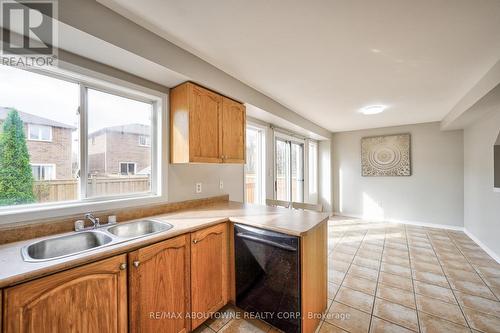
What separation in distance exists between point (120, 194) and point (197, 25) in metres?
1.57

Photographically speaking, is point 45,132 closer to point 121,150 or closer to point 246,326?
point 121,150

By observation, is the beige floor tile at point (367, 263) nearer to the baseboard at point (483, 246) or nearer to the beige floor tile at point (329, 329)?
the beige floor tile at point (329, 329)

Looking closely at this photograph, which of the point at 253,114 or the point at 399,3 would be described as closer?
the point at 399,3

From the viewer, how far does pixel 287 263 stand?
1.54 meters

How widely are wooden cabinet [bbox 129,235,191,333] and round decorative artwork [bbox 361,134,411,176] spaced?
4.93m

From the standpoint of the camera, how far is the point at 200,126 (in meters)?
2.02

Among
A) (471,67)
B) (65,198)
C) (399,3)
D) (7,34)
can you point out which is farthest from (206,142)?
(471,67)

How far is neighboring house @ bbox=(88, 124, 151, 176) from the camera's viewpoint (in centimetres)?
179

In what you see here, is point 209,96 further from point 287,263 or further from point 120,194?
point 287,263

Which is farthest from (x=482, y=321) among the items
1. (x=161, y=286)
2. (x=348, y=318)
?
(x=161, y=286)

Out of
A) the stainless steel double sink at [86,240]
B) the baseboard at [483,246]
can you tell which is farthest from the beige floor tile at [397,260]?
the stainless steel double sink at [86,240]

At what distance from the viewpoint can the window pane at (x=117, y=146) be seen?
5.82 ft

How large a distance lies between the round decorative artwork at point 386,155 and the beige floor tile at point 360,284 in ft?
10.8

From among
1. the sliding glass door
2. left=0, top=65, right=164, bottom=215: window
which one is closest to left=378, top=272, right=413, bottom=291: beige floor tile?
the sliding glass door
